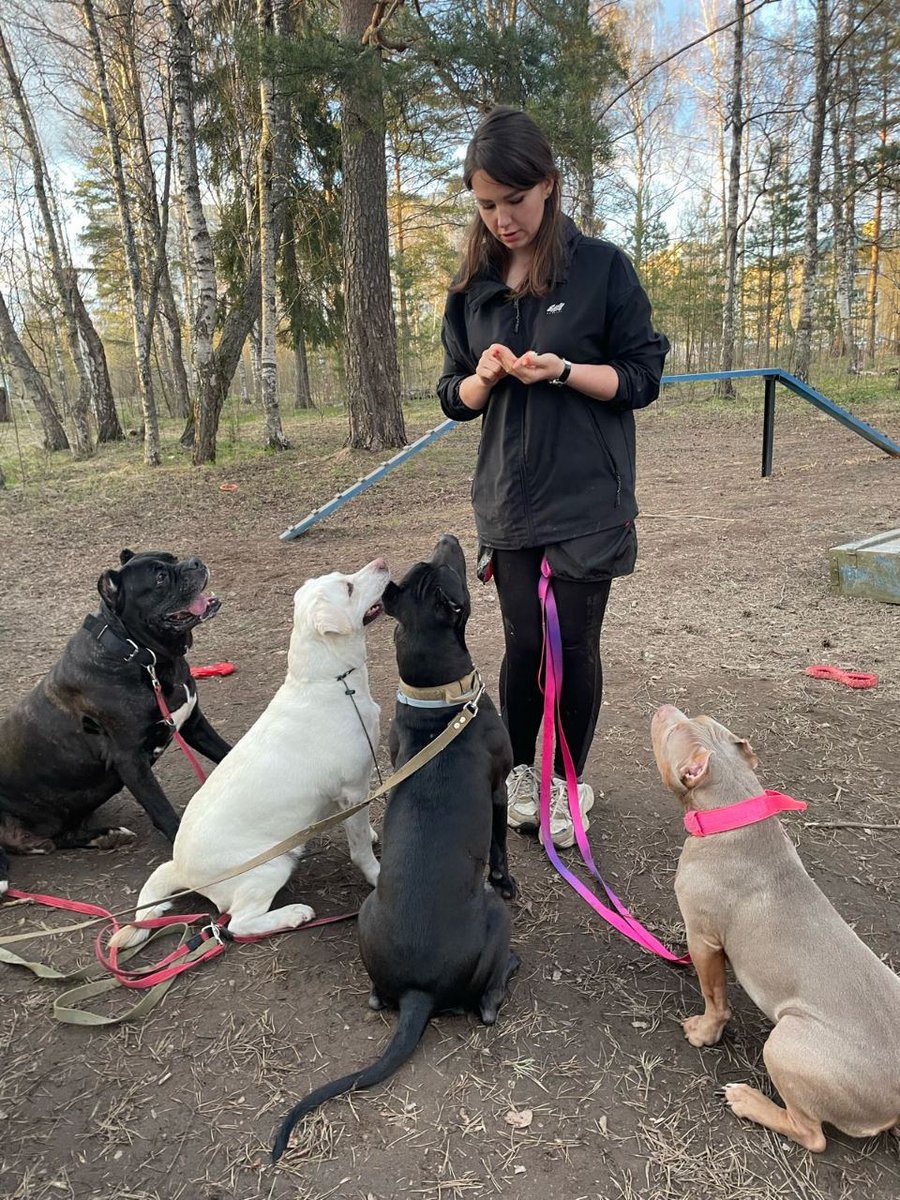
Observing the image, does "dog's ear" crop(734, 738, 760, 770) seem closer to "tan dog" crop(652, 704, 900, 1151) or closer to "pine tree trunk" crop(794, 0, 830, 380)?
"tan dog" crop(652, 704, 900, 1151)

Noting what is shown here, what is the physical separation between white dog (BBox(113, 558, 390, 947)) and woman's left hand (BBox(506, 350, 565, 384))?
92cm

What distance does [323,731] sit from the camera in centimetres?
292

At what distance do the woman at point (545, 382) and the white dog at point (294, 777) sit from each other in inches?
24.9

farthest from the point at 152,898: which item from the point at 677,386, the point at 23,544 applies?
the point at 677,386

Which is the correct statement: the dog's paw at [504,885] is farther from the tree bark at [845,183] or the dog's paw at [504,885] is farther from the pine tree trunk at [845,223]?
the pine tree trunk at [845,223]

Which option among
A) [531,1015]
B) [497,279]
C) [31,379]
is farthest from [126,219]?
[531,1015]

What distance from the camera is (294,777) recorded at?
111 inches

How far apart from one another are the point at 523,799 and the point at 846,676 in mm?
2389

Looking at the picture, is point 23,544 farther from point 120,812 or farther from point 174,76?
point 174,76

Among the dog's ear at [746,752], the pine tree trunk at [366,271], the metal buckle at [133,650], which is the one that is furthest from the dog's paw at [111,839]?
the pine tree trunk at [366,271]

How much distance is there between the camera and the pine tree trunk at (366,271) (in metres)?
10.8

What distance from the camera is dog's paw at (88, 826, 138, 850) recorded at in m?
3.52

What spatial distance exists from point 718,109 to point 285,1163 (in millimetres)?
28630

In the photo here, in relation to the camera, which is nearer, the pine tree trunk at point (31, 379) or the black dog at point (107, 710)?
the black dog at point (107, 710)
